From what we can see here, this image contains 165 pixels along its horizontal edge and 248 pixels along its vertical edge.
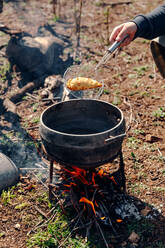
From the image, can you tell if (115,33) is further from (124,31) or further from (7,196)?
(7,196)

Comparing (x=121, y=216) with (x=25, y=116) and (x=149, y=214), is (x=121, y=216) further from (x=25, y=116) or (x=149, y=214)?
(x=25, y=116)

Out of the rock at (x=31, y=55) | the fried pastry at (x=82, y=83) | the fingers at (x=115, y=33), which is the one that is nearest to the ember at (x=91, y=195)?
the fried pastry at (x=82, y=83)

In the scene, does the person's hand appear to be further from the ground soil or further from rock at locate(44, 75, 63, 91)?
rock at locate(44, 75, 63, 91)

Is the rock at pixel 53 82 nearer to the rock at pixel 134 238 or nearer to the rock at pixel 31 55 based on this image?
the rock at pixel 31 55

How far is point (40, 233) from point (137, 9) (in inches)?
422

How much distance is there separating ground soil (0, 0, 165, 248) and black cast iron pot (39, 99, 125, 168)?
916mm

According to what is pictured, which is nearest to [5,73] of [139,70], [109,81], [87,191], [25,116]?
[25,116]

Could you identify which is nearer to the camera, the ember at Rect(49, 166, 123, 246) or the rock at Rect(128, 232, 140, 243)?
the rock at Rect(128, 232, 140, 243)

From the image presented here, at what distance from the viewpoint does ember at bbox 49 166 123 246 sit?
3.54 metres

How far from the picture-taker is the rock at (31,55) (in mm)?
7234

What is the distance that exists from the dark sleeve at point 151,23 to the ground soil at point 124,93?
0.54m

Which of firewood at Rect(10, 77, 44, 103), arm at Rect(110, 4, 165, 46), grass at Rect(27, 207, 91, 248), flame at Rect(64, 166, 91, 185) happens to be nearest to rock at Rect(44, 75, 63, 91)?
firewood at Rect(10, 77, 44, 103)

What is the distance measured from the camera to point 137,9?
11484mm

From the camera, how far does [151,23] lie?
13.3ft
